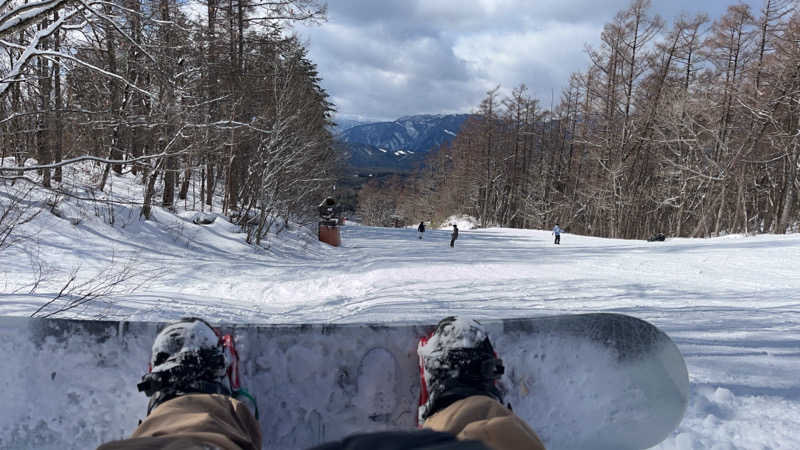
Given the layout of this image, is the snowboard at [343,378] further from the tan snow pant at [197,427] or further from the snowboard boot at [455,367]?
the tan snow pant at [197,427]

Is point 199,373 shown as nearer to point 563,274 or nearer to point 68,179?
point 563,274

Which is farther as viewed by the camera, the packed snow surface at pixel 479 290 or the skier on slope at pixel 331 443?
the packed snow surface at pixel 479 290

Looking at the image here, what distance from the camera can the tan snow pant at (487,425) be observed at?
122 centimetres

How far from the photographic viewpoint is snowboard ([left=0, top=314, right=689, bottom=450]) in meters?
2.06

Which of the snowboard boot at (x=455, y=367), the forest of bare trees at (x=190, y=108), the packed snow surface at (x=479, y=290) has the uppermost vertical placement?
the forest of bare trees at (x=190, y=108)

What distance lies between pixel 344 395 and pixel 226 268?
616cm

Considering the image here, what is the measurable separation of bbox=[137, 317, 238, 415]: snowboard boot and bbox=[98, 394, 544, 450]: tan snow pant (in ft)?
0.60

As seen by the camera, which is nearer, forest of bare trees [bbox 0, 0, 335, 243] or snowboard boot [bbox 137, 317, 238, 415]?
snowboard boot [bbox 137, 317, 238, 415]

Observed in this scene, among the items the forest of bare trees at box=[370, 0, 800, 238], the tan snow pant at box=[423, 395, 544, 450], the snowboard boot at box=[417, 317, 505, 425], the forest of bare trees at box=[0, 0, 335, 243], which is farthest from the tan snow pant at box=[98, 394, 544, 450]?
the forest of bare trees at box=[370, 0, 800, 238]

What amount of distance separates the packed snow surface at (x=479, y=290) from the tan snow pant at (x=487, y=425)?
1.07m

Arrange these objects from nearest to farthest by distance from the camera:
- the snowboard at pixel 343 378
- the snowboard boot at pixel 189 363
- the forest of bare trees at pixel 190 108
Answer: the snowboard boot at pixel 189 363 < the snowboard at pixel 343 378 < the forest of bare trees at pixel 190 108

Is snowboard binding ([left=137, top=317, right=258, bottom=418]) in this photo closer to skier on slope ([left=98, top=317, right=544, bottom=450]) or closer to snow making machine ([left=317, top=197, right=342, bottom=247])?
skier on slope ([left=98, top=317, right=544, bottom=450])

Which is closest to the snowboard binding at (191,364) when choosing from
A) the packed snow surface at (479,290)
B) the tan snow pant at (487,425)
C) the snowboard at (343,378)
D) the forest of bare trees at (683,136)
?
the snowboard at (343,378)

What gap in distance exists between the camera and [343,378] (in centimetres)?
223
